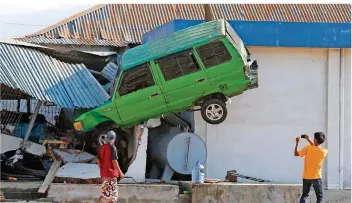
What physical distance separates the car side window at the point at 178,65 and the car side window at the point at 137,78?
11.4 inches

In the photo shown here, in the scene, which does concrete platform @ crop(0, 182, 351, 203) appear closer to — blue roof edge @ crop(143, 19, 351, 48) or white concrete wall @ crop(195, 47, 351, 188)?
white concrete wall @ crop(195, 47, 351, 188)

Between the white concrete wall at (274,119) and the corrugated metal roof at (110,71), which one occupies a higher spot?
the corrugated metal roof at (110,71)

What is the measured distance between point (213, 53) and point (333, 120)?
3.48 m

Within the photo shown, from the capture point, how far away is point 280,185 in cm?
1191

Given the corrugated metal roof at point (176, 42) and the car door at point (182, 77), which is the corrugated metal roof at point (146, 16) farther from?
the car door at point (182, 77)

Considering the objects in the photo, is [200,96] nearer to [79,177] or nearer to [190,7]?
[79,177]

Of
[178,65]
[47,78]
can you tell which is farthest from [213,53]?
[47,78]

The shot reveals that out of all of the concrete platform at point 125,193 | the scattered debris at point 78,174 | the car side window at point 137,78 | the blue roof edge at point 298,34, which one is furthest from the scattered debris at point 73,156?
the blue roof edge at point 298,34

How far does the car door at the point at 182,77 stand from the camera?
12.2 meters

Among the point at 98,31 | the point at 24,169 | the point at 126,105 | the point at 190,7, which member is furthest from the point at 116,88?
the point at 190,7

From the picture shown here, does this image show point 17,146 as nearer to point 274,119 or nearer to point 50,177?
point 50,177

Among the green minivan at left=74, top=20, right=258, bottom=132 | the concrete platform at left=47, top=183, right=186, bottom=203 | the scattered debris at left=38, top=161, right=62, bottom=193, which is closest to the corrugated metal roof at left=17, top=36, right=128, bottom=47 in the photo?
the scattered debris at left=38, top=161, right=62, bottom=193

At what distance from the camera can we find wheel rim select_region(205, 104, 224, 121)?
41.1 ft

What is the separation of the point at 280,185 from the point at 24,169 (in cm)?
528
